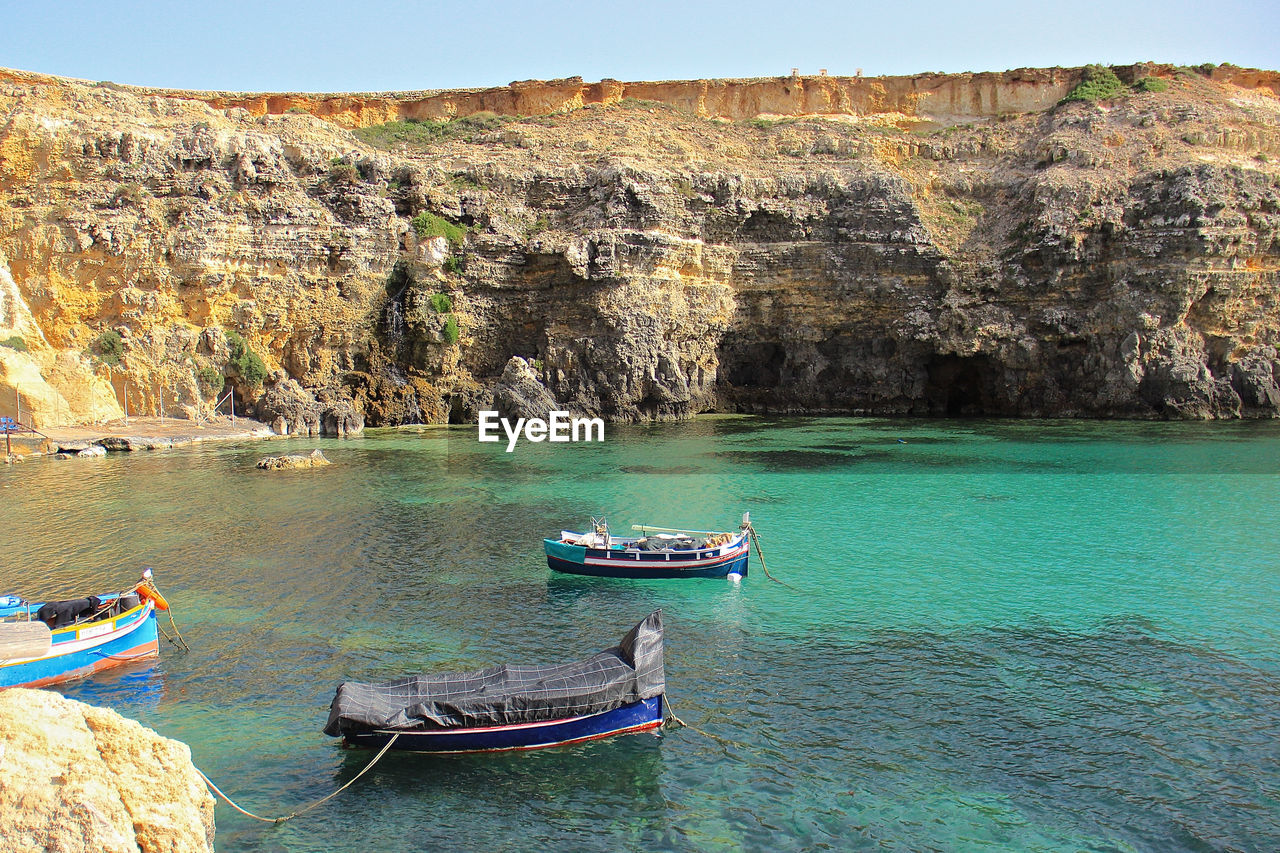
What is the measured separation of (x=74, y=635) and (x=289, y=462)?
26250 mm

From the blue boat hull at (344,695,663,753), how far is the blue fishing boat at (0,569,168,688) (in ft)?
22.7

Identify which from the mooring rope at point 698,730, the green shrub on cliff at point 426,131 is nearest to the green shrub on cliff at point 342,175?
the green shrub on cliff at point 426,131

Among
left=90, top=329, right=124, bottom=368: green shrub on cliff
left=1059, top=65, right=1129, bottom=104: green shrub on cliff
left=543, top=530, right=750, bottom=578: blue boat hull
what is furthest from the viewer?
left=1059, top=65, right=1129, bottom=104: green shrub on cliff

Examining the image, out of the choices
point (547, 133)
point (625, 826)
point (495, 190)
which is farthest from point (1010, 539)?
point (547, 133)

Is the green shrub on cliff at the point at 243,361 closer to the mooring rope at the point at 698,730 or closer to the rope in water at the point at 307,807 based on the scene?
the rope in water at the point at 307,807

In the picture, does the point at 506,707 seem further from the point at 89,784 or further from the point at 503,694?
the point at 89,784

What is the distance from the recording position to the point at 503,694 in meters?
14.2

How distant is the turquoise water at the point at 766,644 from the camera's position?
12477mm

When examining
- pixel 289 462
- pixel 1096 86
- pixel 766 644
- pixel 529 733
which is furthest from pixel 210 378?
pixel 1096 86

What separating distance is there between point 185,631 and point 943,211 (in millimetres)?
63592

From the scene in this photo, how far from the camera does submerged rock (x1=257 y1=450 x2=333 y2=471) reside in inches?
1650

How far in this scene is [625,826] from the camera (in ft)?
39.9
